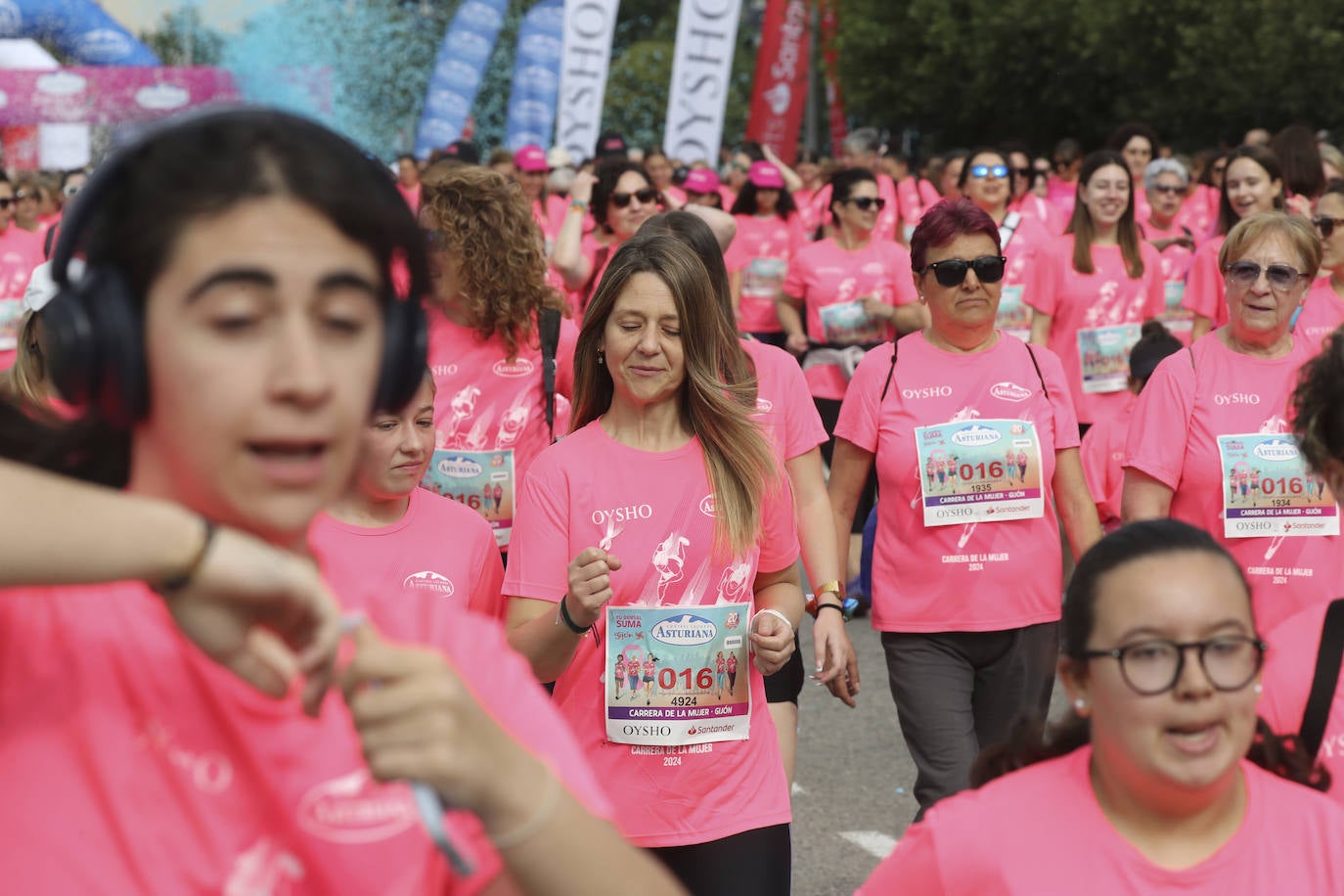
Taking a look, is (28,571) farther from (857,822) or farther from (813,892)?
(857,822)

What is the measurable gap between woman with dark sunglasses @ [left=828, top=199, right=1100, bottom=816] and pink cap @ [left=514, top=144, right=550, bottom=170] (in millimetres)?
8487

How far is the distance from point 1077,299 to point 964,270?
3.41m

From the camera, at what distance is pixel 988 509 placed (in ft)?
17.4

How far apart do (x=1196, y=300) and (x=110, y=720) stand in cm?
781

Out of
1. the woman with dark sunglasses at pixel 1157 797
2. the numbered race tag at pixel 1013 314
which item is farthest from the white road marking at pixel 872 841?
the numbered race tag at pixel 1013 314

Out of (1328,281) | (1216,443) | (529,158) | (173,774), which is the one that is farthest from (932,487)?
(529,158)

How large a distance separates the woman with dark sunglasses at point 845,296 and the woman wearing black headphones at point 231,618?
293 inches

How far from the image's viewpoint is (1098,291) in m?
8.83

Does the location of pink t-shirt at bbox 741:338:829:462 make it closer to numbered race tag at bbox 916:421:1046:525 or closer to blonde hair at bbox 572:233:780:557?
numbered race tag at bbox 916:421:1046:525

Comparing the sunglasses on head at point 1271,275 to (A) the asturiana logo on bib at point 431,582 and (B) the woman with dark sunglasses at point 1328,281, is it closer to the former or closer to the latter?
(B) the woman with dark sunglasses at point 1328,281

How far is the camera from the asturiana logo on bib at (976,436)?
5.34 metres

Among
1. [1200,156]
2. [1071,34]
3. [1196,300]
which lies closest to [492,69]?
[1071,34]

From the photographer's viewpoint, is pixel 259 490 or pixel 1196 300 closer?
pixel 259 490

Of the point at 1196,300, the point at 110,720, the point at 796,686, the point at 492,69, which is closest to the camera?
the point at 110,720
